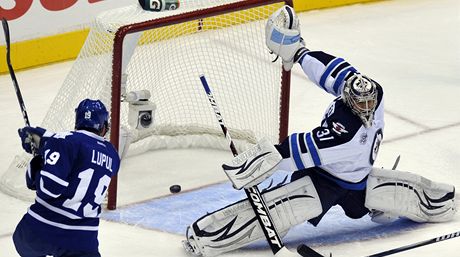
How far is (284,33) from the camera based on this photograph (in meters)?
5.38

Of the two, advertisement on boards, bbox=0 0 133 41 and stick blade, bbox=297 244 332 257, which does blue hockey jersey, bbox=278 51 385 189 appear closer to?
stick blade, bbox=297 244 332 257

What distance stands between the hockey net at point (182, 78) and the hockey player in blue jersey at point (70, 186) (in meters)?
1.08

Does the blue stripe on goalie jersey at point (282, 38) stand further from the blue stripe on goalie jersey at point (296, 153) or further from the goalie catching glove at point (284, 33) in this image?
the blue stripe on goalie jersey at point (296, 153)

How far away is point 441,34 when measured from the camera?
27.1ft

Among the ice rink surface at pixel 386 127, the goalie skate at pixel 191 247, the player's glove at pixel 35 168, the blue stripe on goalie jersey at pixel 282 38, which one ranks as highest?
the player's glove at pixel 35 168

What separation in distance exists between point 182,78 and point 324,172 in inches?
53.9

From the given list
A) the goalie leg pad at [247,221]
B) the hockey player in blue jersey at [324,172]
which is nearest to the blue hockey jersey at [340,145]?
the hockey player in blue jersey at [324,172]

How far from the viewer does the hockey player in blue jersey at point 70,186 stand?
14.2ft

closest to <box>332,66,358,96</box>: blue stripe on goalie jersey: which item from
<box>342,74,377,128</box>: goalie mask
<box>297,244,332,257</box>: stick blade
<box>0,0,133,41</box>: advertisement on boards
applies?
<box>342,74,377,128</box>: goalie mask

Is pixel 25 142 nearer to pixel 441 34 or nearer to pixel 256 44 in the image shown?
pixel 256 44

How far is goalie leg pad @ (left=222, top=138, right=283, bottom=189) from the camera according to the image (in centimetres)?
520

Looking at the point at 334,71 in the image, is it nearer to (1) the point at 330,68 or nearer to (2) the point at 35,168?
(1) the point at 330,68

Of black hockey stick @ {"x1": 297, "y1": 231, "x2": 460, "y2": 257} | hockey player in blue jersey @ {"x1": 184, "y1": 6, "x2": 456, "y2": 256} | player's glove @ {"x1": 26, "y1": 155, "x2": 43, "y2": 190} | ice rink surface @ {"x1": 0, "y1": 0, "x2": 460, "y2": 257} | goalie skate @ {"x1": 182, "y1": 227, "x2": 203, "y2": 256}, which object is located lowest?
ice rink surface @ {"x1": 0, "y1": 0, "x2": 460, "y2": 257}

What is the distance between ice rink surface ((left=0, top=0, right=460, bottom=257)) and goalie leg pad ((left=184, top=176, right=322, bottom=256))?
8cm
